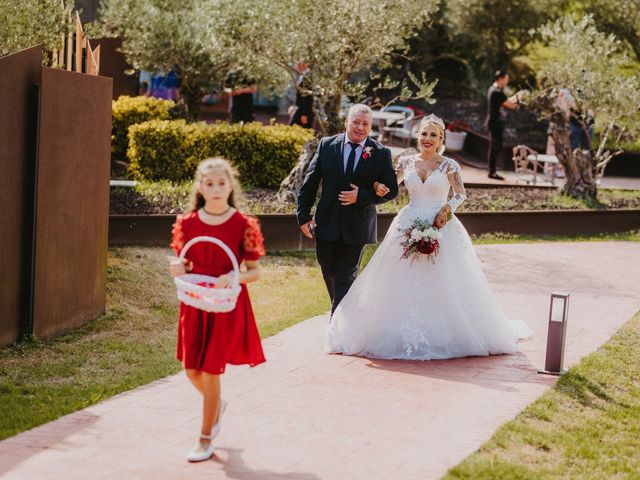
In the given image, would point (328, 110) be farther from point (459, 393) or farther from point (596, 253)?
point (459, 393)

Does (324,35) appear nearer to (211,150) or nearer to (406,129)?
(211,150)

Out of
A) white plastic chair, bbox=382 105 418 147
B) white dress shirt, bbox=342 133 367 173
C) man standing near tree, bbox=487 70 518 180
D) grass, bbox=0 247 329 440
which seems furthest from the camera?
white plastic chair, bbox=382 105 418 147

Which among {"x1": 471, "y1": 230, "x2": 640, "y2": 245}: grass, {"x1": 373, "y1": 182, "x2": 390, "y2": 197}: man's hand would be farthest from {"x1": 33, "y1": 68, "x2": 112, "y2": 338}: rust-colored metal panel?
{"x1": 471, "y1": 230, "x2": 640, "y2": 245}: grass

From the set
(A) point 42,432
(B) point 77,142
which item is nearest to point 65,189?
(B) point 77,142

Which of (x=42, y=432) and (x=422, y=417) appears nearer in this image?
(x=42, y=432)

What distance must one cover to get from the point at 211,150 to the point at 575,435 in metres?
11.0

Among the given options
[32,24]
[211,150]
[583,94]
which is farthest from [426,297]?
[583,94]

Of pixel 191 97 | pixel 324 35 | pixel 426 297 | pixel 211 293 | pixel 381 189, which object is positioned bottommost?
pixel 426 297

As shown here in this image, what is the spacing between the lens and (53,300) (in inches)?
347

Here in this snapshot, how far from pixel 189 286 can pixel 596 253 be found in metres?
9.66

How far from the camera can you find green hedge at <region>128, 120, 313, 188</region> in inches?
653

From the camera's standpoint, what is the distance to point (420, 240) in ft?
26.9

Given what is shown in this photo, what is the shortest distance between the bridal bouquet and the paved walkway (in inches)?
34.3

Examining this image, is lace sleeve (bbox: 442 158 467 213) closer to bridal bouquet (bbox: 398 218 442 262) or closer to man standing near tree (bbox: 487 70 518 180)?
bridal bouquet (bbox: 398 218 442 262)
